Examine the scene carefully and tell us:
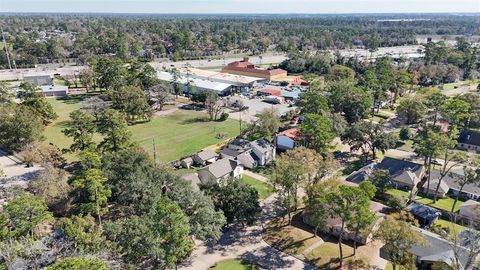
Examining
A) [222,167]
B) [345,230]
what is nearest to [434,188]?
[345,230]

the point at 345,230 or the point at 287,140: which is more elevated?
the point at 287,140

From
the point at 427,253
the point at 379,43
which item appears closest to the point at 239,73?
the point at 427,253

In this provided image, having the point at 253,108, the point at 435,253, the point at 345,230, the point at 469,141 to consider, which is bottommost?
the point at 345,230

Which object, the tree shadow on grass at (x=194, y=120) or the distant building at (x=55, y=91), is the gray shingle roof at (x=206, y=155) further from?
the distant building at (x=55, y=91)

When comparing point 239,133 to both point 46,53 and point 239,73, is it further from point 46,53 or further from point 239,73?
point 46,53

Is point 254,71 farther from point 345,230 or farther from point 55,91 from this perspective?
point 345,230

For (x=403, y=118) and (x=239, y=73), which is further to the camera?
(x=239, y=73)

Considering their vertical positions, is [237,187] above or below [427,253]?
above
